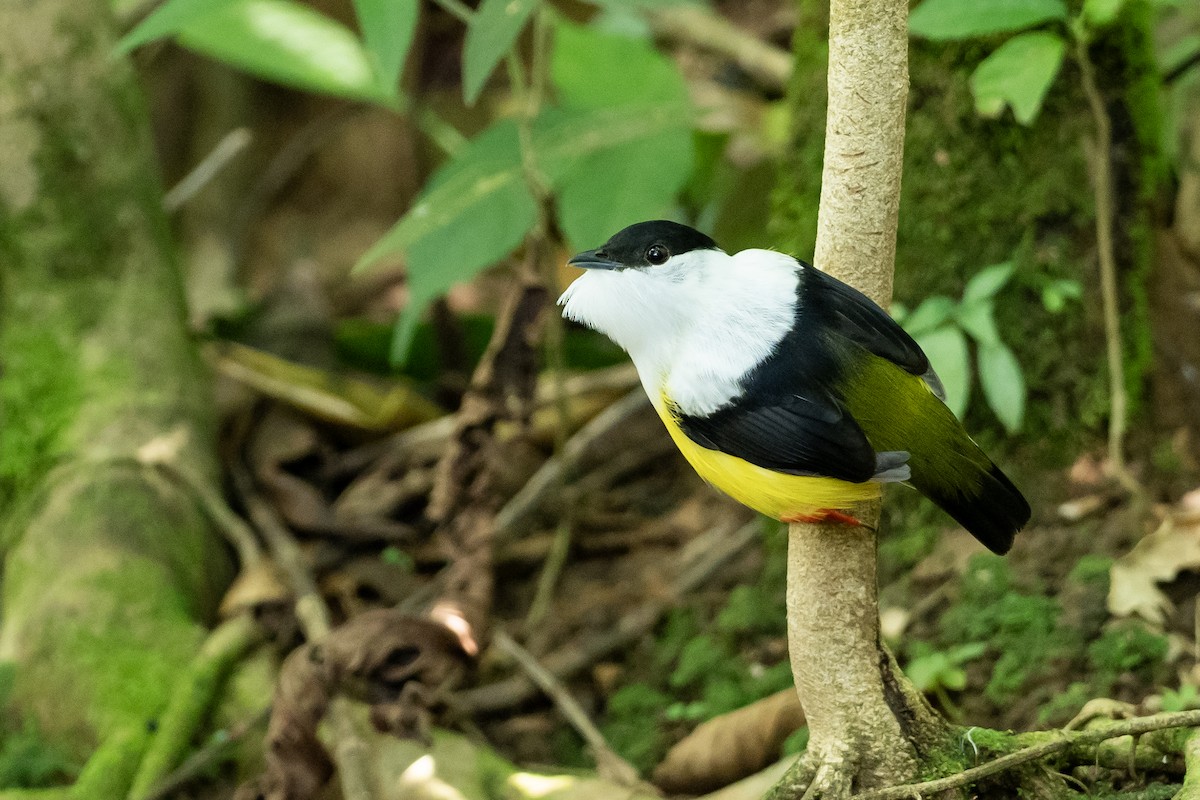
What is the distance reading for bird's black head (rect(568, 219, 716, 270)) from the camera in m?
2.00

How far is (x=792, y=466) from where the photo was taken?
1.85 meters

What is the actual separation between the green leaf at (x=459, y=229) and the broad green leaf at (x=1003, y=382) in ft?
4.12

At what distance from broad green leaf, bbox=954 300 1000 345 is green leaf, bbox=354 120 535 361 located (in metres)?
1.18

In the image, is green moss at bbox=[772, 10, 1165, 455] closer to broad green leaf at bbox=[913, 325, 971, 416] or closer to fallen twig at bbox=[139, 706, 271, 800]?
broad green leaf at bbox=[913, 325, 971, 416]

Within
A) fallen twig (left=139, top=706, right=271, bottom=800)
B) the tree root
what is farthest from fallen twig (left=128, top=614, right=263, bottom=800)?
the tree root

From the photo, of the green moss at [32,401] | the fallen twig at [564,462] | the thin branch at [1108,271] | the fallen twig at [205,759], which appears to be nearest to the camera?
the thin branch at [1108,271]

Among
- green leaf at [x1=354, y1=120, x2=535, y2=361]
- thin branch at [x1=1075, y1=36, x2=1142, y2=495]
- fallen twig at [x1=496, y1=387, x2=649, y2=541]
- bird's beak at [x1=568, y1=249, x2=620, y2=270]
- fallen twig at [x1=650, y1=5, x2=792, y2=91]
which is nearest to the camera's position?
bird's beak at [x1=568, y1=249, x2=620, y2=270]

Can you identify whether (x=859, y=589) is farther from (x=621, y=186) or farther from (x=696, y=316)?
(x=621, y=186)

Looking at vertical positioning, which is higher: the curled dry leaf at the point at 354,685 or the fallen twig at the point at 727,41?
the fallen twig at the point at 727,41

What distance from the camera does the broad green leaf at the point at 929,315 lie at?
2.69 meters

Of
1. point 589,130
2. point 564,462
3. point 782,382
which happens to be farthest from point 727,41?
point 782,382

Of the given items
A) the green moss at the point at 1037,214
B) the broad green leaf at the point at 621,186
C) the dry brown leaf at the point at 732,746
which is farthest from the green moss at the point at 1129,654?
the broad green leaf at the point at 621,186

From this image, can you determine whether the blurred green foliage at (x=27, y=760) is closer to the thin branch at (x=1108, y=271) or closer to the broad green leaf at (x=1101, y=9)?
the thin branch at (x=1108, y=271)

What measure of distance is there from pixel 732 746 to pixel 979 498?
0.99 meters
